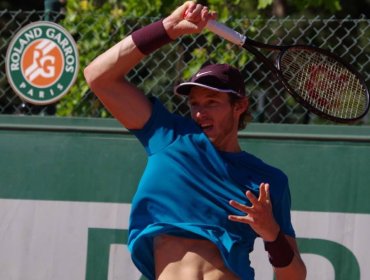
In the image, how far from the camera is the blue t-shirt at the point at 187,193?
147 inches

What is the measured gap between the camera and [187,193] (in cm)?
373

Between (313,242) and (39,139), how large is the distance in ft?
5.17

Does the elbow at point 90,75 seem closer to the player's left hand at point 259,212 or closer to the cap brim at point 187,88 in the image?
the cap brim at point 187,88

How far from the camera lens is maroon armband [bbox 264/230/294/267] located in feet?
12.0

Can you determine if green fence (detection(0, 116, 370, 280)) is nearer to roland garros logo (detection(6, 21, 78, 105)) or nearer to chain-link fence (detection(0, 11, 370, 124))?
roland garros logo (detection(6, 21, 78, 105))

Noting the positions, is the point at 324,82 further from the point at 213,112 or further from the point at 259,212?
the point at 259,212

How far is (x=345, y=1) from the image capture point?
10.6m

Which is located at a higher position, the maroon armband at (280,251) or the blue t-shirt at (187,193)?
the blue t-shirt at (187,193)

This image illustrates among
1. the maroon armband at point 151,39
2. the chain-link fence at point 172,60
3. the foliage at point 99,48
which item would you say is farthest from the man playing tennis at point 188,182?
the foliage at point 99,48

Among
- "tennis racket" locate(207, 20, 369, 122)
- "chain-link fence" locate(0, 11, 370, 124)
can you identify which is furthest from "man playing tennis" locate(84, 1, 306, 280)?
"chain-link fence" locate(0, 11, 370, 124)

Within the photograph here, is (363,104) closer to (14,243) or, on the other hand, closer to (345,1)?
(14,243)

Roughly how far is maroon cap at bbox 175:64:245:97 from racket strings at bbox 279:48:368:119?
0.37 metres

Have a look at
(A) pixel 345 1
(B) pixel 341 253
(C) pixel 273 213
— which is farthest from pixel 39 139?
(A) pixel 345 1

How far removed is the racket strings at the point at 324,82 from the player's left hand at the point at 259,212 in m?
0.78
